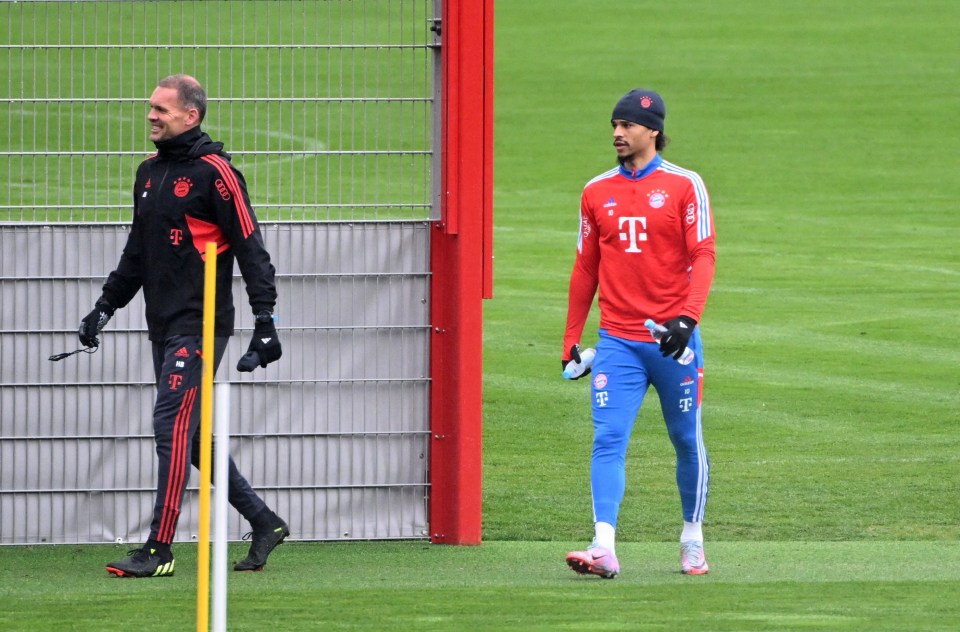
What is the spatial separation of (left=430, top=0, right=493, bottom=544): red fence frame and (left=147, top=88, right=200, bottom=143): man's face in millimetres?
1231

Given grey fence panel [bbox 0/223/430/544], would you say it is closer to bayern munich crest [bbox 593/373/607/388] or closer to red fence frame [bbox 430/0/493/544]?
red fence frame [bbox 430/0/493/544]

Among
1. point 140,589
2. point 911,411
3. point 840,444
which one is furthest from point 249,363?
point 911,411

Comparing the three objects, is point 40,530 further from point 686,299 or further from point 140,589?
point 686,299

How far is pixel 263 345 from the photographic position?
6648 millimetres

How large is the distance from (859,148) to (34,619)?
2540 cm

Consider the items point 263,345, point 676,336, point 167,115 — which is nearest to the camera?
point 676,336

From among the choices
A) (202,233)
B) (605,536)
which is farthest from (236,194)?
(605,536)

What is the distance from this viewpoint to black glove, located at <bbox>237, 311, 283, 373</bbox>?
261 inches

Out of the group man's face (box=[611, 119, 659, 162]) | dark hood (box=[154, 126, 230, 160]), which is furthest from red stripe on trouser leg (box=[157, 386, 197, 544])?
man's face (box=[611, 119, 659, 162])

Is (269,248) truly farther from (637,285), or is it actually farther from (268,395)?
(637,285)

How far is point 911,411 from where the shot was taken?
11500 mm

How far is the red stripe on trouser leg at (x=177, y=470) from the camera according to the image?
267 inches

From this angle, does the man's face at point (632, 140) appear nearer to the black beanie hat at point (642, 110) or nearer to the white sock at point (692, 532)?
the black beanie hat at point (642, 110)

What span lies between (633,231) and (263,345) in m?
A: 1.45
